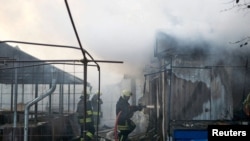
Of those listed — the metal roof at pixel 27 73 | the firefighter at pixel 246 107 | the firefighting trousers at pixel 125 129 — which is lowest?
the firefighting trousers at pixel 125 129

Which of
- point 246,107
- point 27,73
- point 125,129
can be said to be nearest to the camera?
point 246,107

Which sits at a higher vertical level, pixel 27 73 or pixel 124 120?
pixel 27 73

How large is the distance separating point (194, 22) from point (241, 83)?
1921mm

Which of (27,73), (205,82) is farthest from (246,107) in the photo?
(27,73)

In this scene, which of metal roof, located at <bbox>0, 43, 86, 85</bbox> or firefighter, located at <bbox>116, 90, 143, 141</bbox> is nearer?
firefighter, located at <bbox>116, 90, 143, 141</bbox>

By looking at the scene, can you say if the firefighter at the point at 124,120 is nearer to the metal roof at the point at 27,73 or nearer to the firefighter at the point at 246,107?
the metal roof at the point at 27,73

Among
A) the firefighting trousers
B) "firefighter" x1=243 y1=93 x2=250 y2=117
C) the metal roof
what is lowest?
the firefighting trousers

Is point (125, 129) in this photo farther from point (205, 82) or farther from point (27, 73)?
point (27, 73)

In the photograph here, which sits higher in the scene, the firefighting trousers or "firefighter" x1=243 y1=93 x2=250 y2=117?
"firefighter" x1=243 y1=93 x2=250 y2=117

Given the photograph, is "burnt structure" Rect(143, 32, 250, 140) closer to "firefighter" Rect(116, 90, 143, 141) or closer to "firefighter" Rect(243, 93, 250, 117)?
"firefighter" Rect(243, 93, 250, 117)

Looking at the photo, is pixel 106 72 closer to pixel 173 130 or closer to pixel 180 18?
pixel 180 18

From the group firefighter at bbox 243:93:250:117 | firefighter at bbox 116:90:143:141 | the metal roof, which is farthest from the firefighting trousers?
firefighter at bbox 243:93:250:117

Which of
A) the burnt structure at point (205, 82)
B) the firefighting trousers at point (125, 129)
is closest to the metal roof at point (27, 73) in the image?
the firefighting trousers at point (125, 129)

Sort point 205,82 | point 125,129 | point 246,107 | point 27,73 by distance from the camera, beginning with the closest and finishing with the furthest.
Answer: point 246,107 → point 205,82 → point 125,129 → point 27,73
